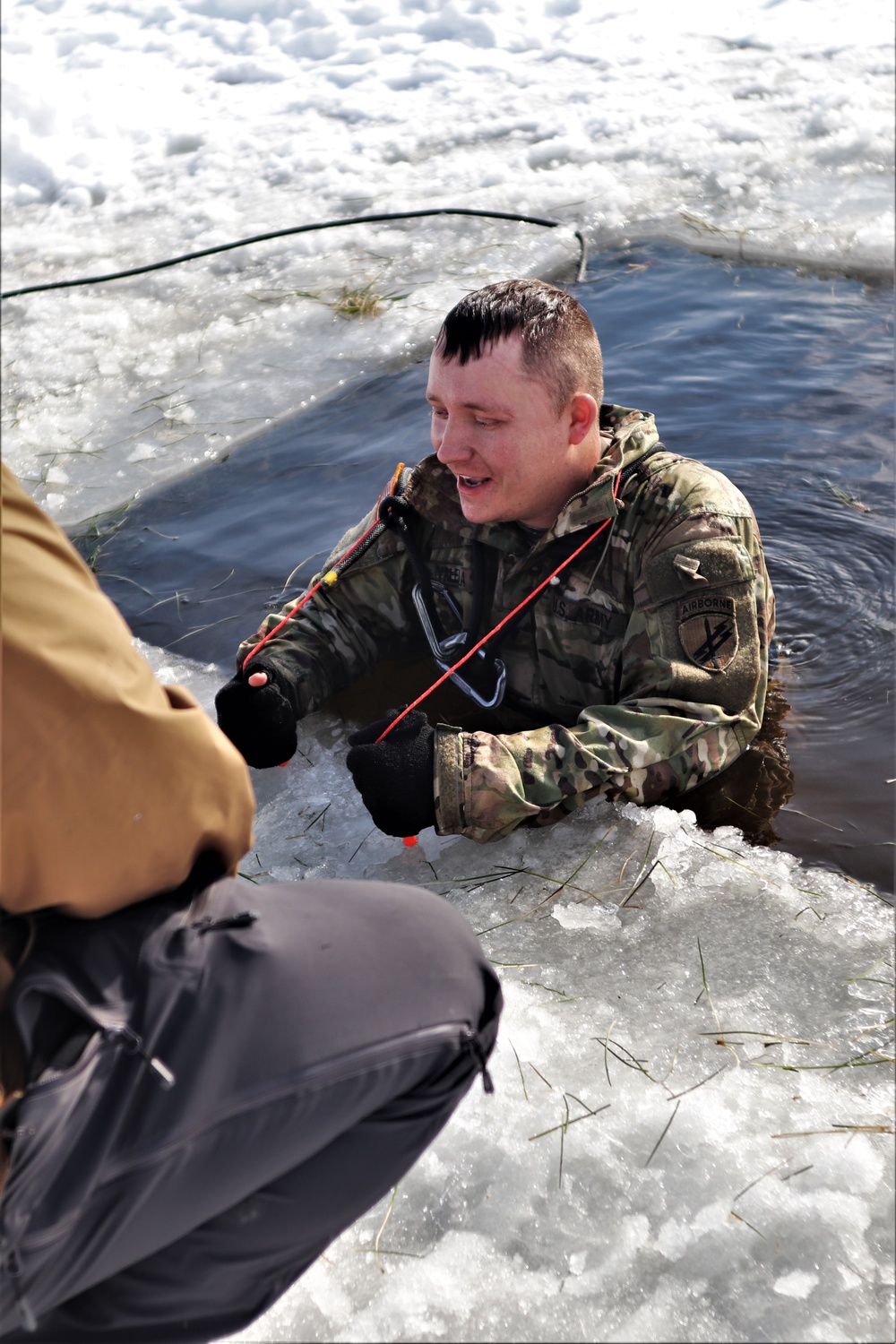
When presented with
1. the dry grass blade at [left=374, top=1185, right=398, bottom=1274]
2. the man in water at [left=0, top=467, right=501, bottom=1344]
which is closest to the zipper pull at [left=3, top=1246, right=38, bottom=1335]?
the man in water at [left=0, top=467, right=501, bottom=1344]

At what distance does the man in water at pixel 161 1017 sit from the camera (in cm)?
115

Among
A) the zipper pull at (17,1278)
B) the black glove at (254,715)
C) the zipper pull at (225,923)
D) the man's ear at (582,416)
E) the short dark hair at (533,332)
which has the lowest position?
the black glove at (254,715)

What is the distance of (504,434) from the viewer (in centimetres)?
267

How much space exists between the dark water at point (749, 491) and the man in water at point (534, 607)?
570 millimetres

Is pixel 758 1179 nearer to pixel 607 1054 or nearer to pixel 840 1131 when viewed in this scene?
pixel 840 1131

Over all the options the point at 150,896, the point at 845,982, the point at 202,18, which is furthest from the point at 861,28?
the point at 150,896

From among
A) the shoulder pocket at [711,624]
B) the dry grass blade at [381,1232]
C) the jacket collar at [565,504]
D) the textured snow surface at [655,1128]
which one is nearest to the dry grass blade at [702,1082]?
the textured snow surface at [655,1128]

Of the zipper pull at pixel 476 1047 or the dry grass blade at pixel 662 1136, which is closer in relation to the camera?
the zipper pull at pixel 476 1047

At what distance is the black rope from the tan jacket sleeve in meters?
5.12

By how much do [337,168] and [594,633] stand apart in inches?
222

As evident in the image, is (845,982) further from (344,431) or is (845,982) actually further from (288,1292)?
(344,431)

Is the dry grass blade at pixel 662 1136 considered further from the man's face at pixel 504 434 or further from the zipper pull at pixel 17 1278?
the man's face at pixel 504 434

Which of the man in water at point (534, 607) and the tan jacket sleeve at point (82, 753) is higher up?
the tan jacket sleeve at point (82, 753)

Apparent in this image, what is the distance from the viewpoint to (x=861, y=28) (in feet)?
29.0
